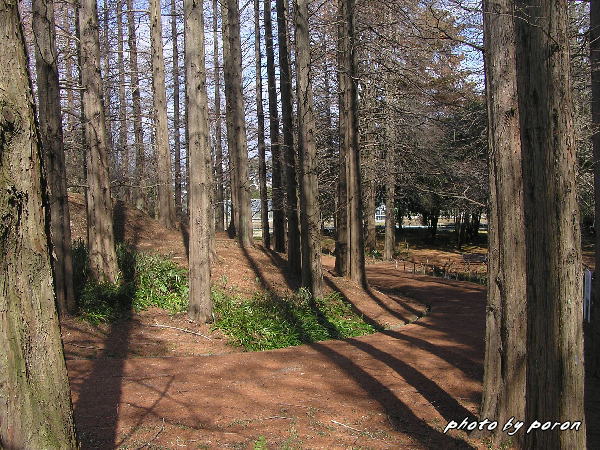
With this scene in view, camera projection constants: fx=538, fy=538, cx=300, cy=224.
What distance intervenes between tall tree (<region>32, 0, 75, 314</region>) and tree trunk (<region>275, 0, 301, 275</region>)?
24.0 ft

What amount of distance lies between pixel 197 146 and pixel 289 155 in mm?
7247

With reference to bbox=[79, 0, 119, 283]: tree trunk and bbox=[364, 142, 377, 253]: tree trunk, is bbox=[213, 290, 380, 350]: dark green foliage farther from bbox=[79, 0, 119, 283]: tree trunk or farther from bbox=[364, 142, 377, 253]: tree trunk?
bbox=[364, 142, 377, 253]: tree trunk

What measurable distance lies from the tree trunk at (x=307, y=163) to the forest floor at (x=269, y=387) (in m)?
1.80

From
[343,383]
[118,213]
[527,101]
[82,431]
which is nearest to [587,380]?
[343,383]

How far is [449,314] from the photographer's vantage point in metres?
15.1

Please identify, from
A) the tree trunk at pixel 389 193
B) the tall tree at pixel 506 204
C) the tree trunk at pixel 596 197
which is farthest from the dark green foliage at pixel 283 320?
the tree trunk at pixel 389 193

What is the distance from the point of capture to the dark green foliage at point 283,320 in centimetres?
1159

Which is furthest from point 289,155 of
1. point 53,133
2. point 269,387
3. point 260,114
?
point 269,387

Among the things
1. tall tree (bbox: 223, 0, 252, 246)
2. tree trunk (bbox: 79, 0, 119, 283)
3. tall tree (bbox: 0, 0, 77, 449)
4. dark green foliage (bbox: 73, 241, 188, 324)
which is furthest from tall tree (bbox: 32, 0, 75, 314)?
tall tree (bbox: 223, 0, 252, 246)

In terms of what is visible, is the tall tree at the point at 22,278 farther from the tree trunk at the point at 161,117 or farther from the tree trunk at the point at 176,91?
the tree trunk at the point at 176,91

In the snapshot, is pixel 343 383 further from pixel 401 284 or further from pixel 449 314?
pixel 401 284

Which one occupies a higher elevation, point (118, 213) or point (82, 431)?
point (118, 213)

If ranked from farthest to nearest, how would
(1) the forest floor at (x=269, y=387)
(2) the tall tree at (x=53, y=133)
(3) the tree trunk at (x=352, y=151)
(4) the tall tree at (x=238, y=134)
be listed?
(4) the tall tree at (x=238, y=134) → (3) the tree trunk at (x=352, y=151) → (2) the tall tree at (x=53, y=133) → (1) the forest floor at (x=269, y=387)

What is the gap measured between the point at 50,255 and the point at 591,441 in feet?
22.0
